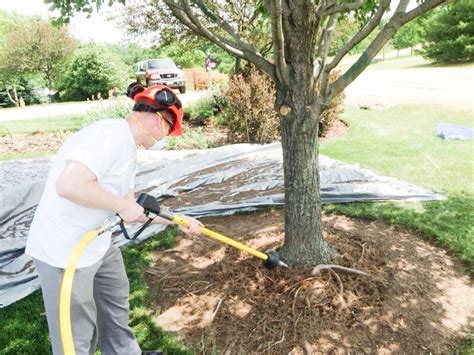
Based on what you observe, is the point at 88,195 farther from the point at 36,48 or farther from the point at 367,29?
the point at 36,48

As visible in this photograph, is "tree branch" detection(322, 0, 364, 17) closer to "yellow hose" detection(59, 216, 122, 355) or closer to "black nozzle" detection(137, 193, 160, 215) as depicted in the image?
"black nozzle" detection(137, 193, 160, 215)

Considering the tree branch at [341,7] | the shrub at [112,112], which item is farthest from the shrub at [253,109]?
the tree branch at [341,7]

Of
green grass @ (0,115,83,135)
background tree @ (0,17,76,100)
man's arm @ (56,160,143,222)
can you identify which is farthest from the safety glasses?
background tree @ (0,17,76,100)

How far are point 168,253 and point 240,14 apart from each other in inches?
335

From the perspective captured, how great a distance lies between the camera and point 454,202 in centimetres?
492

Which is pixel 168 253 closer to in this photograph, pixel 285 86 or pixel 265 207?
pixel 265 207

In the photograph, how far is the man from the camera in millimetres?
1786

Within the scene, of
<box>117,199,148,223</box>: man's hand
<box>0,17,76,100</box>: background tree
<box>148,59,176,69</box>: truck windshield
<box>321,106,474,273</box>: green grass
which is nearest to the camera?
<box>117,199,148,223</box>: man's hand

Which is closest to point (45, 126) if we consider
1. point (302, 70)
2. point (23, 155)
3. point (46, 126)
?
point (46, 126)

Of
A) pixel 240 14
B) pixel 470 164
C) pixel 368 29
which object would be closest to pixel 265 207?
pixel 368 29

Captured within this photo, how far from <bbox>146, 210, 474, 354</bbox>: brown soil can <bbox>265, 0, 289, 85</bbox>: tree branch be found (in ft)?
5.24

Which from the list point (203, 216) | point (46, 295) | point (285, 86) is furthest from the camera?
point (203, 216)

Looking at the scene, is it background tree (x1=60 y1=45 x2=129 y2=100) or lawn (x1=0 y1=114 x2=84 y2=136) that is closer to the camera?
lawn (x1=0 y1=114 x2=84 y2=136)

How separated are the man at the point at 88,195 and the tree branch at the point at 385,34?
1.44m
